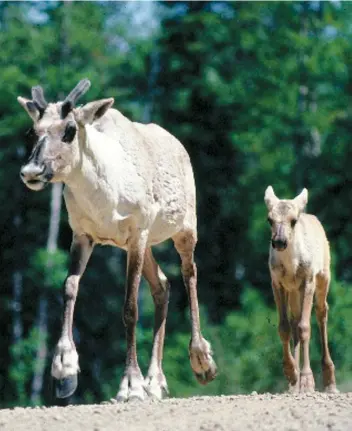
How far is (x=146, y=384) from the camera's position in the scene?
1271 cm

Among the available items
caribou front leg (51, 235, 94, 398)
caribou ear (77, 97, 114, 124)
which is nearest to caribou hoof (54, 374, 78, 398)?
caribou front leg (51, 235, 94, 398)

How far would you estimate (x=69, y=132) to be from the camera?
11547 millimetres

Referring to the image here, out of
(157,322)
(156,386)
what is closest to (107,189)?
(156,386)

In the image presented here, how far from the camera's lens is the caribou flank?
11492 millimetres

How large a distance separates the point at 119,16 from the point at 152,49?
8.03ft

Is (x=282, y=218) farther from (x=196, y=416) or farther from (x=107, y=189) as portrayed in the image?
(x=196, y=416)

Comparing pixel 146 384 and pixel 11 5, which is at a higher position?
pixel 11 5

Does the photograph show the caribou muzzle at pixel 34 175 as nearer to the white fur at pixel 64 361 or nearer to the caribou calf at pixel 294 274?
the white fur at pixel 64 361

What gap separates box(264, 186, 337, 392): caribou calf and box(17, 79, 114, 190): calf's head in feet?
9.84

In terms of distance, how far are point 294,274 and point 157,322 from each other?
1.63 meters

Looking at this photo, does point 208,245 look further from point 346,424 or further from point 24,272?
point 346,424

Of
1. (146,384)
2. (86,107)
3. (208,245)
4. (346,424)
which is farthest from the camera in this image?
(208,245)

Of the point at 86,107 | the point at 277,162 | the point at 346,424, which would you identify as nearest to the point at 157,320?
the point at 86,107

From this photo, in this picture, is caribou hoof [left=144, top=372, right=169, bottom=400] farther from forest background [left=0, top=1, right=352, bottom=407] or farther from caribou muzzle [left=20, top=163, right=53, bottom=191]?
forest background [left=0, top=1, right=352, bottom=407]
